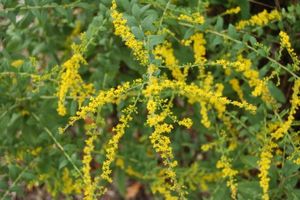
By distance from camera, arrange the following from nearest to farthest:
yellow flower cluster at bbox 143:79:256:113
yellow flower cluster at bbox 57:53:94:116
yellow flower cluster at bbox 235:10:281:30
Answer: yellow flower cluster at bbox 143:79:256:113, yellow flower cluster at bbox 57:53:94:116, yellow flower cluster at bbox 235:10:281:30

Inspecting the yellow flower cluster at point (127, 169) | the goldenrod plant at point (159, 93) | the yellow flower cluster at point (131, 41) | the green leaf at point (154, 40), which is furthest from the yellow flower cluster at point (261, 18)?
the yellow flower cluster at point (127, 169)

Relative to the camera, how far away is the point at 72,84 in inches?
106

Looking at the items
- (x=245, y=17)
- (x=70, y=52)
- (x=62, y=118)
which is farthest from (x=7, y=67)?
(x=245, y=17)

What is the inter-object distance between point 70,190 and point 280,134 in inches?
51.4

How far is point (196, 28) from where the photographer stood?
101 inches

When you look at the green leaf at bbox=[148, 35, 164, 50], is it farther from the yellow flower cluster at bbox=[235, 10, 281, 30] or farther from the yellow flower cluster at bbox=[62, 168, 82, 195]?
the yellow flower cluster at bbox=[62, 168, 82, 195]

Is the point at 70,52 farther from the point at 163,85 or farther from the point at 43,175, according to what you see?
the point at 163,85

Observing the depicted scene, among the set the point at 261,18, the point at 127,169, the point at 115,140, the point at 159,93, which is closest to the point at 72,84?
the point at 159,93

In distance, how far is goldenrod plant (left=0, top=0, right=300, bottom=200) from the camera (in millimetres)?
2400

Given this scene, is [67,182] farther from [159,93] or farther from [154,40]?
[154,40]

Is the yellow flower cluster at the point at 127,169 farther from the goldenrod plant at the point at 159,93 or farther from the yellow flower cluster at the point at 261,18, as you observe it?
the yellow flower cluster at the point at 261,18

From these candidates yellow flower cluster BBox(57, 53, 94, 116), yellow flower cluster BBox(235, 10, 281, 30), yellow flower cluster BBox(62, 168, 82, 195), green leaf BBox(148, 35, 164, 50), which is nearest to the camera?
green leaf BBox(148, 35, 164, 50)

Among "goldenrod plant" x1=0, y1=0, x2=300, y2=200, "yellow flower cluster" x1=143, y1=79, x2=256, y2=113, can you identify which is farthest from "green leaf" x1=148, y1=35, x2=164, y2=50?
"yellow flower cluster" x1=143, y1=79, x2=256, y2=113

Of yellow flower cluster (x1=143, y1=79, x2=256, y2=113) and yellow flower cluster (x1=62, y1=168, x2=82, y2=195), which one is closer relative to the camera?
yellow flower cluster (x1=143, y1=79, x2=256, y2=113)
